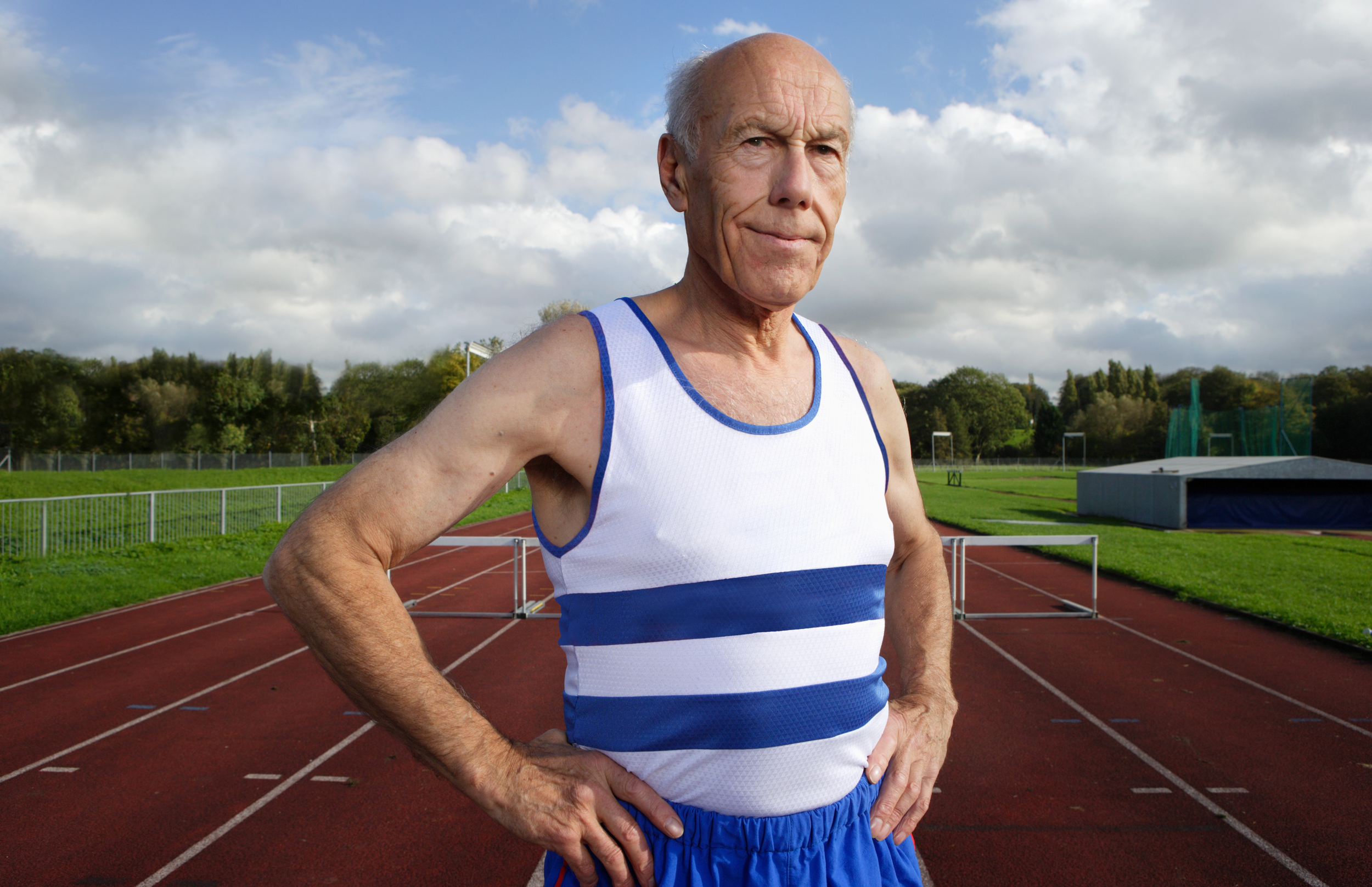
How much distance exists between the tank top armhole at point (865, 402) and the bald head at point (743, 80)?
0.38 meters

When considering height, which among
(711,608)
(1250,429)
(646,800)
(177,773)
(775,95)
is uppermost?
(1250,429)

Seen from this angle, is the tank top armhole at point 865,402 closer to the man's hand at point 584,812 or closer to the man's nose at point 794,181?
the man's nose at point 794,181

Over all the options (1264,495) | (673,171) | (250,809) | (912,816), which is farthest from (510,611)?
(1264,495)

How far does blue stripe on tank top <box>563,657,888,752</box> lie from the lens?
1.11 meters

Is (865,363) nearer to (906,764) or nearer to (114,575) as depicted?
(906,764)

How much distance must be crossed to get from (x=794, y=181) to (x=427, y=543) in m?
0.77

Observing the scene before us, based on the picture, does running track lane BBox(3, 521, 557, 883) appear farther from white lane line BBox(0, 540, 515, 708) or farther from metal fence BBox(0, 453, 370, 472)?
metal fence BBox(0, 453, 370, 472)

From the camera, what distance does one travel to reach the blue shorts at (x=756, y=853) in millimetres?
1121

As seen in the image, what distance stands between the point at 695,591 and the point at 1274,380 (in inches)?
3578

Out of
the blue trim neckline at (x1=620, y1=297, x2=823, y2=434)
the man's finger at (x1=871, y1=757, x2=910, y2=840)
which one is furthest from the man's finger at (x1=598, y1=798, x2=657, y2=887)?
the blue trim neckline at (x1=620, y1=297, x2=823, y2=434)

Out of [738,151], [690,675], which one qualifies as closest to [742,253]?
[738,151]

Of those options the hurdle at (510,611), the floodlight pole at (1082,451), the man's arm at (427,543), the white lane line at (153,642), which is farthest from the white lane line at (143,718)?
the floodlight pole at (1082,451)

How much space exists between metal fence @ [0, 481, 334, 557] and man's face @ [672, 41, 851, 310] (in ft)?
41.9

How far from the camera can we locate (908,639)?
5.36 feet
